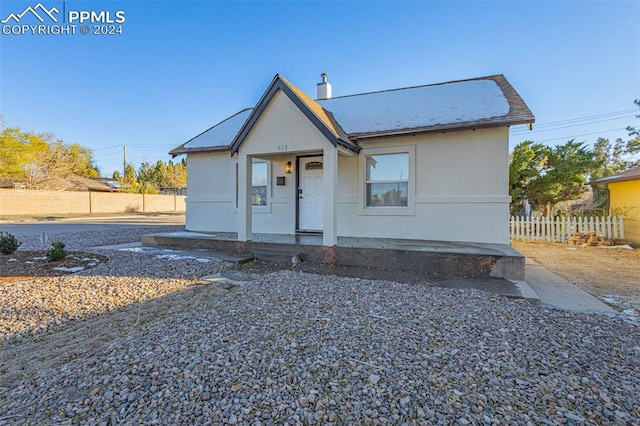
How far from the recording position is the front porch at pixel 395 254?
521 centimetres

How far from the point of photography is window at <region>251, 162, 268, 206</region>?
8984 mm

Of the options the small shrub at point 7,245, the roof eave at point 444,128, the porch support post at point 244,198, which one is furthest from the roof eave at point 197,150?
the small shrub at point 7,245

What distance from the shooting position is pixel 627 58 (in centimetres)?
1135

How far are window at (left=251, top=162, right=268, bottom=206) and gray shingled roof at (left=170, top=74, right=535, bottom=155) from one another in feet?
3.68

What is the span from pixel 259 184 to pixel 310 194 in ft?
5.56

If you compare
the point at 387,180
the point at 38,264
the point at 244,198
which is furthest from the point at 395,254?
the point at 38,264

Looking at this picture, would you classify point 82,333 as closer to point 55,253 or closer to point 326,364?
point 326,364

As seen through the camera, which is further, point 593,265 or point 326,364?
point 593,265

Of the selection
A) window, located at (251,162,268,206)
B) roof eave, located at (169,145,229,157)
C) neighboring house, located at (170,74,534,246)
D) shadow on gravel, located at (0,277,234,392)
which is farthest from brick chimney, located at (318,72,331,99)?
shadow on gravel, located at (0,277,234,392)

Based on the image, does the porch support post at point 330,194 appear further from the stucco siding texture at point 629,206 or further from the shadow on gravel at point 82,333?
the stucco siding texture at point 629,206

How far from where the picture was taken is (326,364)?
7.75ft

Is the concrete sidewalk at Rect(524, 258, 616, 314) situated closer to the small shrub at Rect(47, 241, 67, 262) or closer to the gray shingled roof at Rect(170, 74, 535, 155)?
the gray shingled roof at Rect(170, 74, 535, 155)

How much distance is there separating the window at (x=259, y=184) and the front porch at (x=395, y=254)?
1826 mm

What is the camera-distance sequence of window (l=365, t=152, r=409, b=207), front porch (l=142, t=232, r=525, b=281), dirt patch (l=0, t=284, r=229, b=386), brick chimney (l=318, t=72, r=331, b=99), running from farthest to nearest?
brick chimney (l=318, t=72, r=331, b=99)
window (l=365, t=152, r=409, b=207)
front porch (l=142, t=232, r=525, b=281)
dirt patch (l=0, t=284, r=229, b=386)
